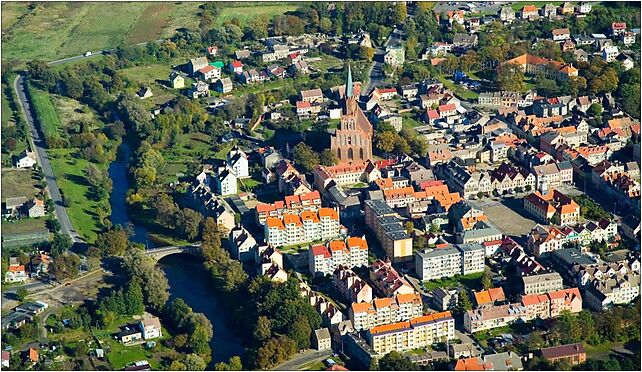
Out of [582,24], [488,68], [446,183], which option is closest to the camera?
[446,183]

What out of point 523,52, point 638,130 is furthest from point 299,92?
point 638,130

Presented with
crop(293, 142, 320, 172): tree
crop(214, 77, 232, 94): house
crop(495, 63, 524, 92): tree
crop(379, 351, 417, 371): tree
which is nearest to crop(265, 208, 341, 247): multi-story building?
crop(293, 142, 320, 172): tree

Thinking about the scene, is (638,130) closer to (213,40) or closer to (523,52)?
(523,52)

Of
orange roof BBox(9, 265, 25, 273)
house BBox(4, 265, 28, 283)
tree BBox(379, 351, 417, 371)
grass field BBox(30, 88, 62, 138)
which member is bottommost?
grass field BBox(30, 88, 62, 138)

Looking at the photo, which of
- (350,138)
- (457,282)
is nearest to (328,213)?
Result: (457,282)

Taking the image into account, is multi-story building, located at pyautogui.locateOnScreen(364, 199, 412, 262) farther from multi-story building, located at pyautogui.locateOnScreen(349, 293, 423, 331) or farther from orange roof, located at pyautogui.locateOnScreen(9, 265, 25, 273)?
orange roof, located at pyautogui.locateOnScreen(9, 265, 25, 273)

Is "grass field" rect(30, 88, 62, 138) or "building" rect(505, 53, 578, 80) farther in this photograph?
"building" rect(505, 53, 578, 80)
